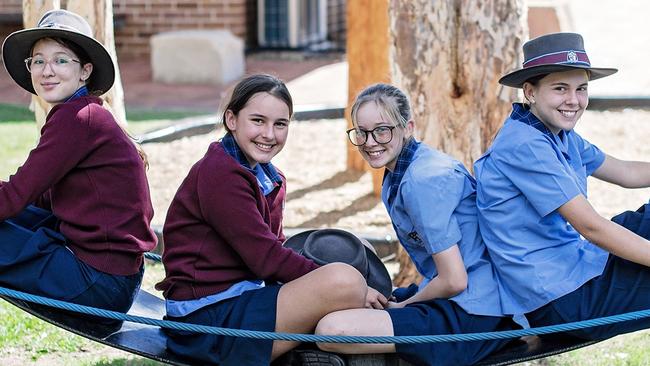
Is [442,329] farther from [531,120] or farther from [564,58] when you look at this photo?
[564,58]

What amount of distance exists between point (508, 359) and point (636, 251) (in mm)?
549

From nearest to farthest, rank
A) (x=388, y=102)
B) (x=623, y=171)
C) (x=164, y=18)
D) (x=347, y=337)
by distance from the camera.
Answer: (x=347, y=337) < (x=388, y=102) < (x=623, y=171) < (x=164, y=18)

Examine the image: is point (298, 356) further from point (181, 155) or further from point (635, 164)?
point (181, 155)

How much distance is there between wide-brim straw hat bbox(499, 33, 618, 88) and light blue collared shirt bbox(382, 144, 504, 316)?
0.40 m

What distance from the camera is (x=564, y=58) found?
3.53 meters

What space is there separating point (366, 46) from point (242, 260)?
434cm

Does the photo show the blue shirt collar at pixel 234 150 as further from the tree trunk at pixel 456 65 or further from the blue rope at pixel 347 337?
the tree trunk at pixel 456 65

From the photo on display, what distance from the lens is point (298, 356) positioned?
140 inches

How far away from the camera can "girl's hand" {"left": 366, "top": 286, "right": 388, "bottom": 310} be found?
3.63 metres

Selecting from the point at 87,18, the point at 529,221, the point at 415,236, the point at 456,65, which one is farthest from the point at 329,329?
the point at 87,18

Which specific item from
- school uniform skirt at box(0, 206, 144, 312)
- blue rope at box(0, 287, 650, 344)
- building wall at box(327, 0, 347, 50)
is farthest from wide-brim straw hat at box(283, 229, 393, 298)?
building wall at box(327, 0, 347, 50)

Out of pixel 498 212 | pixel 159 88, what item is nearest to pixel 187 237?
pixel 498 212

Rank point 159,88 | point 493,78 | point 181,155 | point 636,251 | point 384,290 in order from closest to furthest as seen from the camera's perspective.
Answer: point 636,251 → point 384,290 → point 493,78 → point 181,155 → point 159,88

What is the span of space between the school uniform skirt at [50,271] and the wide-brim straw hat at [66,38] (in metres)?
0.60
